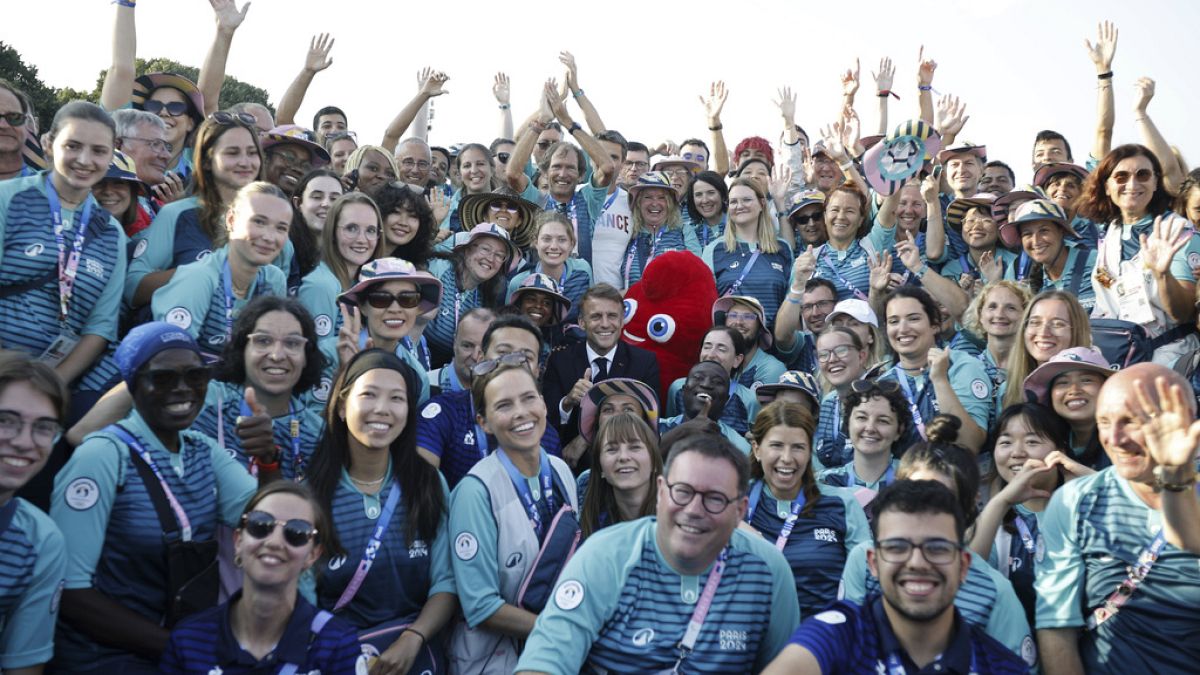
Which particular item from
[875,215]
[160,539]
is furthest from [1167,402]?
[875,215]

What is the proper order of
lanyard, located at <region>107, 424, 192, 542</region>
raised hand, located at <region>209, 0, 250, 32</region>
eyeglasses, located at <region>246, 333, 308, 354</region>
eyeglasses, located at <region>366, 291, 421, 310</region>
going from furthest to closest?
raised hand, located at <region>209, 0, 250, 32</region>
eyeglasses, located at <region>366, 291, 421, 310</region>
eyeglasses, located at <region>246, 333, 308, 354</region>
lanyard, located at <region>107, 424, 192, 542</region>

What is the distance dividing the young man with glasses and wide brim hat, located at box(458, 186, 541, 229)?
537 cm

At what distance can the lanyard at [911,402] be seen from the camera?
6895 mm

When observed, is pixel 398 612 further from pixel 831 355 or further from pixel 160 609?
pixel 831 355

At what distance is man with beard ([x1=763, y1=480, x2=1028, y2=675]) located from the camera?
413cm

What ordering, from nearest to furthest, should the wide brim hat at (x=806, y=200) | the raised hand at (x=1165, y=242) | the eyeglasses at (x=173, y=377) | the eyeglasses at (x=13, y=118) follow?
the eyeglasses at (x=173, y=377) → the eyeglasses at (x=13, y=118) → the raised hand at (x=1165, y=242) → the wide brim hat at (x=806, y=200)

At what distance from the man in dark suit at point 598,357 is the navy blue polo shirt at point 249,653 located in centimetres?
346

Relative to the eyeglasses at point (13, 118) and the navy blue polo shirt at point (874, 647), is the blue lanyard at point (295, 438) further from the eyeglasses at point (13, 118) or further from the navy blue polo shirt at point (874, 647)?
the navy blue polo shirt at point (874, 647)

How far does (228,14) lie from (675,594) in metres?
7.28

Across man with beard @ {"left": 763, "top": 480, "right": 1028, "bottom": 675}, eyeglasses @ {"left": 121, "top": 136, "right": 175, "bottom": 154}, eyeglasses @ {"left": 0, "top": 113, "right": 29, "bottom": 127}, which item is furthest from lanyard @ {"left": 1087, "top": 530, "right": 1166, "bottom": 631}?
eyeglasses @ {"left": 0, "top": 113, "right": 29, "bottom": 127}

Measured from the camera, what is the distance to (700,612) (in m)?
4.56

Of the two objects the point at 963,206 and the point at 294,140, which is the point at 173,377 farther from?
the point at 963,206

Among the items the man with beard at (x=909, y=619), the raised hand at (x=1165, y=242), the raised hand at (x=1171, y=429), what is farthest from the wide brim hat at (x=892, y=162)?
the man with beard at (x=909, y=619)

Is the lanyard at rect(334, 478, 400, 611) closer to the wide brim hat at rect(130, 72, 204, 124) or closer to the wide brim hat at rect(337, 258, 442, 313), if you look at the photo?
the wide brim hat at rect(337, 258, 442, 313)
